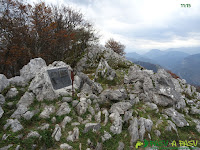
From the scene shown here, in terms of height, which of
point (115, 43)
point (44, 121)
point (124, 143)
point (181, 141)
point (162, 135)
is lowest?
point (181, 141)

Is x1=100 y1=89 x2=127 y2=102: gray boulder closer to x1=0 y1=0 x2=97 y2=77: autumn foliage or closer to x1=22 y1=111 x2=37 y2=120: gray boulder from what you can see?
x1=22 y1=111 x2=37 y2=120: gray boulder

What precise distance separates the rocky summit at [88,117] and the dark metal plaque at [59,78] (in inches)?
18.4

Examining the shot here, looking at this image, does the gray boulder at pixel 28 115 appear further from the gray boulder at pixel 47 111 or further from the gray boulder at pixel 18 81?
the gray boulder at pixel 18 81

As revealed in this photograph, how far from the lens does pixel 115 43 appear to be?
56.7 meters

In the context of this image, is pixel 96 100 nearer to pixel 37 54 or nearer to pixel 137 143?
pixel 137 143

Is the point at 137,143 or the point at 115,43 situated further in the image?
the point at 115,43

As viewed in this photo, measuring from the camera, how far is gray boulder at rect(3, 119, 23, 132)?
7216 mm

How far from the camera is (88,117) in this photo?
9695mm

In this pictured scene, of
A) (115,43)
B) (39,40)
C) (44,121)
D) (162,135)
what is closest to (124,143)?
(162,135)

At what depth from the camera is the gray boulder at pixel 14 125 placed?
7.22 meters

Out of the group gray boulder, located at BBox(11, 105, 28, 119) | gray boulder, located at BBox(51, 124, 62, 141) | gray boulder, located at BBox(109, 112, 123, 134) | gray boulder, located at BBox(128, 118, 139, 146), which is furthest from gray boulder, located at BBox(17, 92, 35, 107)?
gray boulder, located at BBox(128, 118, 139, 146)

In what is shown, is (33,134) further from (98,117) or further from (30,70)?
(30,70)

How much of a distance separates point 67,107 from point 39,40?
52.7ft

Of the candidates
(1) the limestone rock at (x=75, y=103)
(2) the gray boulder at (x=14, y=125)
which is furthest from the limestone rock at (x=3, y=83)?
(1) the limestone rock at (x=75, y=103)
